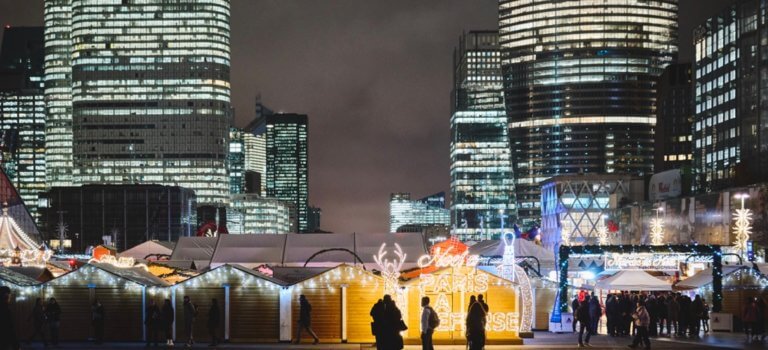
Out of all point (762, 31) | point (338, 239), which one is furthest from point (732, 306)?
point (762, 31)

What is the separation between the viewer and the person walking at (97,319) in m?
32.8

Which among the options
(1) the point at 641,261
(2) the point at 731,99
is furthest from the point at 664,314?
(2) the point at 731,99

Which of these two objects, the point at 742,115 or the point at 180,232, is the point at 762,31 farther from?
the point at 180,232

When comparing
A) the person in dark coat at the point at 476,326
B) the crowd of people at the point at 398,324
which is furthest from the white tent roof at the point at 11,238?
the person in dark coat at the point at 476,326

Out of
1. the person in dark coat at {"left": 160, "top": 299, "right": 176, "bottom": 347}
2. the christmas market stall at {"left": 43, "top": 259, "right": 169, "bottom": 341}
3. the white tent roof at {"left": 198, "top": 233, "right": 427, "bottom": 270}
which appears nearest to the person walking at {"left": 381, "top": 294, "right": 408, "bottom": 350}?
the person in dark coat at {"left": 160, "top": 299, "right": 176, "bottom": 347}

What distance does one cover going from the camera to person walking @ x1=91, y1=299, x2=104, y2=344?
32.8 meters

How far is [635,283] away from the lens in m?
41.4

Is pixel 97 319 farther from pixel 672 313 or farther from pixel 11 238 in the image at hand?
pixel 672 313

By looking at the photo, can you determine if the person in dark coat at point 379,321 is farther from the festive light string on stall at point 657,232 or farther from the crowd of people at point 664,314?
the festive light string on stall at point 657,232

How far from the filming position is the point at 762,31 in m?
124

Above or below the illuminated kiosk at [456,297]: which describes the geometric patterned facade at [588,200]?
above

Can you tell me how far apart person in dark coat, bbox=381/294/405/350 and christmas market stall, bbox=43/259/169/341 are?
525 inches

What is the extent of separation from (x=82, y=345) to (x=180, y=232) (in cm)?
15861

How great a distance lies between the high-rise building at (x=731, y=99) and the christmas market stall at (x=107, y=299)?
102097 millimetres
